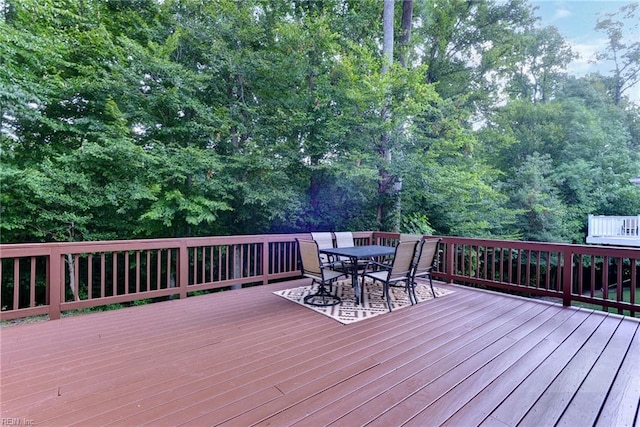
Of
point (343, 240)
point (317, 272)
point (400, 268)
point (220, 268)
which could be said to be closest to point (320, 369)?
point (317, 272)

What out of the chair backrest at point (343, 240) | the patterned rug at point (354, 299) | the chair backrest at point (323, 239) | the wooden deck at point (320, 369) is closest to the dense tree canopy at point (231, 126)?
the chair backrest at point (343, 240)

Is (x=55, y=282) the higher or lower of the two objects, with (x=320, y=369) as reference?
higher

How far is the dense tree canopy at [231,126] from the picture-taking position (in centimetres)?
603

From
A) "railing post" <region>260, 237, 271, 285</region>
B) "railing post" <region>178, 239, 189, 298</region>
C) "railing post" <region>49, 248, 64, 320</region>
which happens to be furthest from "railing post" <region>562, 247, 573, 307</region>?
"railing post" <region>49, 248, 64, 320</region>

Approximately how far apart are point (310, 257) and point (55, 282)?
9.79 feet

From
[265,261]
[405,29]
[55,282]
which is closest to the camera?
[55,282]

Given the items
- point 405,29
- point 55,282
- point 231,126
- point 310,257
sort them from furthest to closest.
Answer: point 405,29 → point 231,126 → point 310,257 → point 55,282

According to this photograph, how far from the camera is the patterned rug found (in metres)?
3.67

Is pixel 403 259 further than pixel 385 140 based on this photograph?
No

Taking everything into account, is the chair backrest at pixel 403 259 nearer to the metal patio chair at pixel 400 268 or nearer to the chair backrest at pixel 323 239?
the metal patio chair at pixel 400 268

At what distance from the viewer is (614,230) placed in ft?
30.9

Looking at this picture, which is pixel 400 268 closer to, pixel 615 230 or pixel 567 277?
pixel 567 277

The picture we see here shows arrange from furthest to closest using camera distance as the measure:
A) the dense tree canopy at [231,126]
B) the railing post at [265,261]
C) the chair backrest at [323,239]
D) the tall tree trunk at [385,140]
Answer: the tall tree trunk at [385,140] → the dense tree canopy at [231,126] → the chair backrest at [323,239] → the railing post at [265,261]

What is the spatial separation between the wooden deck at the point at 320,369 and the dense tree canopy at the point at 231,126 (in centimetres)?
376
